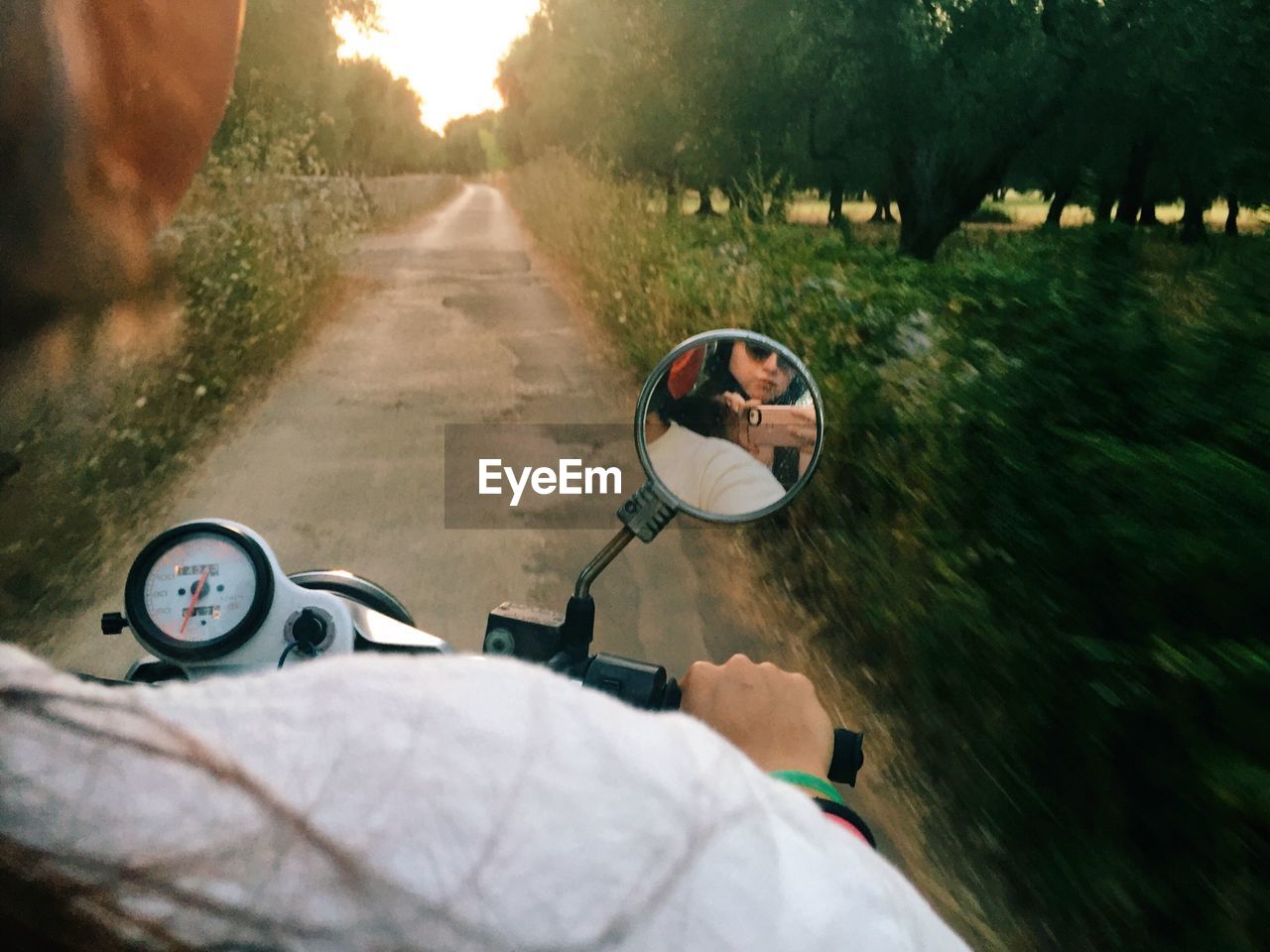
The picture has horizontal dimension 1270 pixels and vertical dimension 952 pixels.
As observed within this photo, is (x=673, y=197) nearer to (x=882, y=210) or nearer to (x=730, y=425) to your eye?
(x=882, y=210)

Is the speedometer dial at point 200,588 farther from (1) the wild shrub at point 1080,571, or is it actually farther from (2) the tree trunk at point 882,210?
(2) the tree trunk at point 882,210

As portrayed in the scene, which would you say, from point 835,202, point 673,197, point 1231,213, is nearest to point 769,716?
point 1231,213

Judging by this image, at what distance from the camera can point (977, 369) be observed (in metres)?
2.97

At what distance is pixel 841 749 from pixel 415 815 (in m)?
0.66

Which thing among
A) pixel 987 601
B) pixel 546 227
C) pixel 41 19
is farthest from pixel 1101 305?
pixel 546 227

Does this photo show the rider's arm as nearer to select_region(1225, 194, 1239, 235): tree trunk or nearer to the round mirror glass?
the round mirror glass

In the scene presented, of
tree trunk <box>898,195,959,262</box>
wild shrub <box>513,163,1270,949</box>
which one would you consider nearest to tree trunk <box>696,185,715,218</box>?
tree trunk <box>898,195,959,262</box>

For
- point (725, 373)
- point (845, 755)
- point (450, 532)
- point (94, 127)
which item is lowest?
point (450, 532)

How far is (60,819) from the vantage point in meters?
0.55

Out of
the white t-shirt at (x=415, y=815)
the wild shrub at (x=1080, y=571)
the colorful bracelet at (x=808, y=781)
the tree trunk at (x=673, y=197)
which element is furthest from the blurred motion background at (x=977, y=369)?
the colorful bracelet at (x=808, y=781)

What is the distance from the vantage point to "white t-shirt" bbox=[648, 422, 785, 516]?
50.9 inches

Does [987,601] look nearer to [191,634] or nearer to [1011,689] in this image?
[1011,689]

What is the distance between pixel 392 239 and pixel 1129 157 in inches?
470

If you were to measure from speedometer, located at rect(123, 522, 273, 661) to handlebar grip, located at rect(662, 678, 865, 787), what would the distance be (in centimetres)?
60
